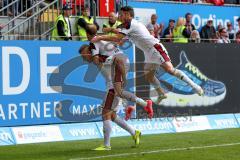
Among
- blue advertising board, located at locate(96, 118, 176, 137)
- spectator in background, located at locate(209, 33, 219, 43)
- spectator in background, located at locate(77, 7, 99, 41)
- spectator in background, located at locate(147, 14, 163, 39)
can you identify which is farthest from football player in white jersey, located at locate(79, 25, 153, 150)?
spectator in background, located at locate(209, 33, 219, 43)

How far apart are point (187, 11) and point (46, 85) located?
7.74 metres

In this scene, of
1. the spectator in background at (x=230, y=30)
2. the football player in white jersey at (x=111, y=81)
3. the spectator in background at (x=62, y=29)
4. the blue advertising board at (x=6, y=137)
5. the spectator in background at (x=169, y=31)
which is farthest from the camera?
the spectator in background at (x=230, y=30)

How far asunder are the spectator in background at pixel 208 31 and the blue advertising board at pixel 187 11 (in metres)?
0.65

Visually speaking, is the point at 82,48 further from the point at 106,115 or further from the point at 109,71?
the point at 106,115

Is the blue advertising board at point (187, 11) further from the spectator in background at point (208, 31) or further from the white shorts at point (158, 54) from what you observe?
the white shorts at point (158, 54)

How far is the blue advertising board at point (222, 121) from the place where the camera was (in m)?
22.1

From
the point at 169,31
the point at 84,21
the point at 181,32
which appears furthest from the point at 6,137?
the point at 181,32

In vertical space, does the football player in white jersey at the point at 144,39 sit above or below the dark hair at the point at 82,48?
above

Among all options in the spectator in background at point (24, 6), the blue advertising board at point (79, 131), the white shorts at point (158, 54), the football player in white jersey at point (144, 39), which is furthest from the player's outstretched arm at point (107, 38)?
the spectator in background at point (24, 6)

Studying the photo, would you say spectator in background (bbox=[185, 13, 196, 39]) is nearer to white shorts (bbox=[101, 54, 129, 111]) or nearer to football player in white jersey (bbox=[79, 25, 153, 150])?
A: football player in white jersey (bbox=[79, 25, 153, 150])

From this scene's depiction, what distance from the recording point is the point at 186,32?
2300 cm

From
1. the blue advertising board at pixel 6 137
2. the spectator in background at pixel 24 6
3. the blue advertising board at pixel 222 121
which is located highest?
the spectator in background at pixel 24 6

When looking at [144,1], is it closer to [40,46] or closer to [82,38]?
[82,38]

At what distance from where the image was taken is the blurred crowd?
22422mm
